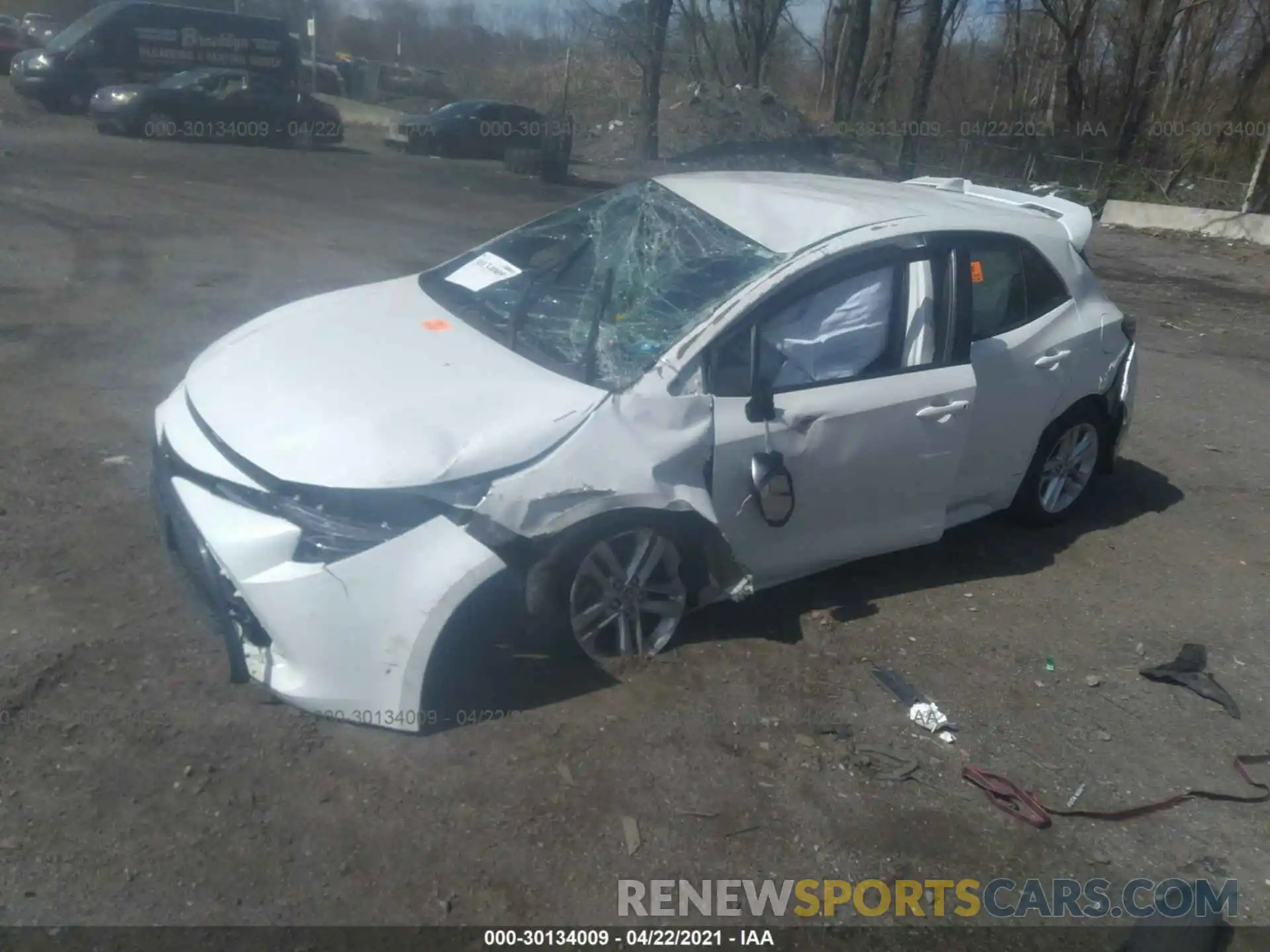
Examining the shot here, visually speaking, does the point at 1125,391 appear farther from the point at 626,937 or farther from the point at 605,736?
the point at 626,937

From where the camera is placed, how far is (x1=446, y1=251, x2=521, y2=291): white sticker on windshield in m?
4.81

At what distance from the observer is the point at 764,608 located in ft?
15.4

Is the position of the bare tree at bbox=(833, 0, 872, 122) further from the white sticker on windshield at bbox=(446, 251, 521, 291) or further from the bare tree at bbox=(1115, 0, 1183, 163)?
the white sticker on windshield at bbox=(446, 251, 521, 291)

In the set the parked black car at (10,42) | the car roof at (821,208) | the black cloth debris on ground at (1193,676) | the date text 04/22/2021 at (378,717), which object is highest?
the parked black car at (10,42)

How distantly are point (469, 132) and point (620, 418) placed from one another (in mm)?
23261

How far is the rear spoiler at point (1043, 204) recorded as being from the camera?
18.5 ft

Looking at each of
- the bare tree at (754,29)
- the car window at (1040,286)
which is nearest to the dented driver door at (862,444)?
the car window at (1040,286)

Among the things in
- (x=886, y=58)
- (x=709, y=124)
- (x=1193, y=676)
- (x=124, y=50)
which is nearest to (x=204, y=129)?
(x=124, y=50)

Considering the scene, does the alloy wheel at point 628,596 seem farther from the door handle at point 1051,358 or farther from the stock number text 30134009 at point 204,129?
the stock number text 30134009 at point 204,129

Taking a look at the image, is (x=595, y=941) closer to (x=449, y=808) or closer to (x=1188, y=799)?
(x=449, y=808)

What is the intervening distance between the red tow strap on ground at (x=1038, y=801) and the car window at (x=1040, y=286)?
2.29m

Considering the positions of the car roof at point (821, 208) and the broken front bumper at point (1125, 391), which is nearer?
the car roof at point (821, 208)

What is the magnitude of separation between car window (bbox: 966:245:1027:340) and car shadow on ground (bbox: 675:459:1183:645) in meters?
1.15

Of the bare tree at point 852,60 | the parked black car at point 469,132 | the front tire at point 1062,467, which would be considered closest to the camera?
the front tire at point 1062,467
